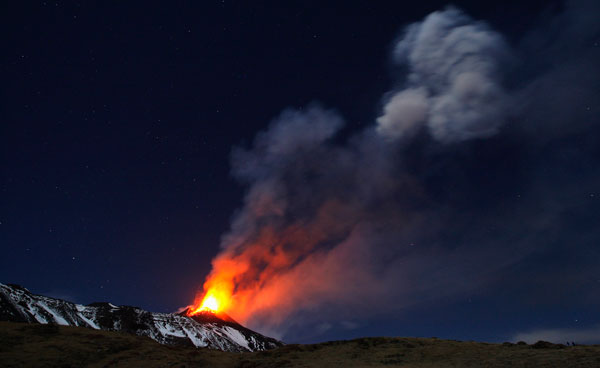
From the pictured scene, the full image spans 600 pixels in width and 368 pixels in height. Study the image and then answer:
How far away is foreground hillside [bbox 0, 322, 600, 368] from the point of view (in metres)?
32.4

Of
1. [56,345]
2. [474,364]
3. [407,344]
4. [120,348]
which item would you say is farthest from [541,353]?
[56,345]

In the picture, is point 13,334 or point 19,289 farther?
point 19,289

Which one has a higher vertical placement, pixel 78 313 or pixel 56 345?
pixel 78 313

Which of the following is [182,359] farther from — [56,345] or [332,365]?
[332,365]

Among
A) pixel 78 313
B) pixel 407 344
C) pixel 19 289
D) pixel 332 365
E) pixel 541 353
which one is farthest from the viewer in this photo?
pixel 78 313

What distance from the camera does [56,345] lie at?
39031mm

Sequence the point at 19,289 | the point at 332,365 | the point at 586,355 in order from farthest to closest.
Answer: the point at 19,289 < the point at 332,365 < the point at 586,355

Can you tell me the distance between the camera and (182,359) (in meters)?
39.7

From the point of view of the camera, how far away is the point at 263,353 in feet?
142

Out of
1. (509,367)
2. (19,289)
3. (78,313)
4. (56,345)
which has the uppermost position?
(19,289)

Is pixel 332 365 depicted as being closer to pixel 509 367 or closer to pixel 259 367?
pixel 259 367

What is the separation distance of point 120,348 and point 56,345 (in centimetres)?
634

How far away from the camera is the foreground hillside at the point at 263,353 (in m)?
32.4

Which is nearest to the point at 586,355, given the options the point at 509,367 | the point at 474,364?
the point at 509,367
